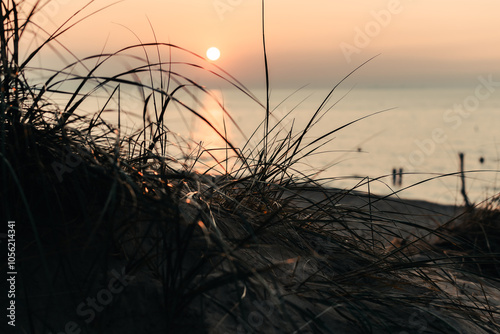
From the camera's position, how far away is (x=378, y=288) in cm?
169

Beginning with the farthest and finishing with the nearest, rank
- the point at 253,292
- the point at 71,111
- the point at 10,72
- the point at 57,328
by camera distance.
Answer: the point at 71,111, the point at 10,72, the point at 253,292, the point at 57,328

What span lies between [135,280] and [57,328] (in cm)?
24

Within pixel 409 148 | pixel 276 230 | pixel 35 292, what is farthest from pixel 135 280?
pixel 409 148

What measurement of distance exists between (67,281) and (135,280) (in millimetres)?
185

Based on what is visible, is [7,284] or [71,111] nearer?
[7,284]

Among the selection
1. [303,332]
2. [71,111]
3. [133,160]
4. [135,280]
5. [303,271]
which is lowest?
[303,332]

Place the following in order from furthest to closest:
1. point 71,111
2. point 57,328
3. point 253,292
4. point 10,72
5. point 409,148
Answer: point 409,148 < point 71,111 < point 10,72 < point 253,292 < point 57,328

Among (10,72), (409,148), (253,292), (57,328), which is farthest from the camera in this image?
(409,148)

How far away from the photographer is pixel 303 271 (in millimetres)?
1684

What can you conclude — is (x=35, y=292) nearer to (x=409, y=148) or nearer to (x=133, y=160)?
(x=133, y=160)

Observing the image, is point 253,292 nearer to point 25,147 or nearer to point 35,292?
point 35,292

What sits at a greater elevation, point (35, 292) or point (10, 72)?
point (10, 72)

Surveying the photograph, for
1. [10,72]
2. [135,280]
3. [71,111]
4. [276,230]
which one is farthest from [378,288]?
[10,72]

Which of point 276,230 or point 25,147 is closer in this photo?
point 25,147
